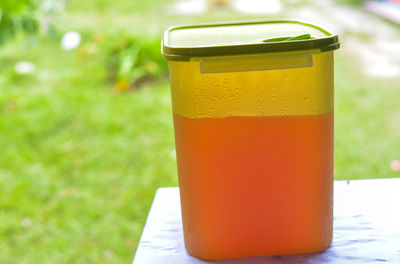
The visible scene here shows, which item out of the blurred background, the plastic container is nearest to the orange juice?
the plastic container

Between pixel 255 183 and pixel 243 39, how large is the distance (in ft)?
0.69

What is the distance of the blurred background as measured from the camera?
1.92 m

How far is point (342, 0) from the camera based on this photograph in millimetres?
4934

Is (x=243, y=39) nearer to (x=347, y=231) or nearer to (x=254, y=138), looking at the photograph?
(x=254, y=138)

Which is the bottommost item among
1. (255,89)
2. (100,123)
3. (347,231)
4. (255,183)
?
(100,123)

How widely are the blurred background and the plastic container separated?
72cm

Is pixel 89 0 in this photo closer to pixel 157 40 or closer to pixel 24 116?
pixel 157 40

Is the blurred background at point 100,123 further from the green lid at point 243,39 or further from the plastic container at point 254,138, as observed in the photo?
the plastic container at point 254,138

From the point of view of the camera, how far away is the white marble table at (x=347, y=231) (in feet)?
2.40

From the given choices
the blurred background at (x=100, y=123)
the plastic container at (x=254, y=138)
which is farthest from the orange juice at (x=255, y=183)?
the blurred background at (x=100, y=123)

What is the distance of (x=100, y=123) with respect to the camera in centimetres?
274

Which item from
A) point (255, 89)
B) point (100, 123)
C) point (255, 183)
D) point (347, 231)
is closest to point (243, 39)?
point (255, 89)

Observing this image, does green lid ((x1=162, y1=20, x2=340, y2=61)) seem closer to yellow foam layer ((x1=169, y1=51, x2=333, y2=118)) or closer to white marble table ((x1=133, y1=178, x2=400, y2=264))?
yellow foam layer ((x1=169, y1=51, x2=333, y2=118))

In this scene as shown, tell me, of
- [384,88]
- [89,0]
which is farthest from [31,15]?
[89,0]
